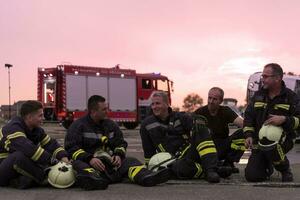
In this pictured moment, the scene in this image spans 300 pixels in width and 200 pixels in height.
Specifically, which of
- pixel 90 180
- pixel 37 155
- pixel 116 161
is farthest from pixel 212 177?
pixel 37 155

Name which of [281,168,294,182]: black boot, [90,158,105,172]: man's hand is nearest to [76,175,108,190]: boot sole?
[90,158,105,172]: man's hand

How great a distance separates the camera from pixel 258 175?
6.71m

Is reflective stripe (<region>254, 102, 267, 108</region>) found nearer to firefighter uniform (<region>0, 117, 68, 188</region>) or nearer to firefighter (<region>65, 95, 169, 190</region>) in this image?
firefighter (<region>65, 95, 169, 190</region>)

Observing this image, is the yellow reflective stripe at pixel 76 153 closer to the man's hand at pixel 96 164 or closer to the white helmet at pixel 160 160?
the man's hand at pixel 96 164

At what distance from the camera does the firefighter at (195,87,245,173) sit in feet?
24.1

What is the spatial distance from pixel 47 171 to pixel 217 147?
2.37 meters

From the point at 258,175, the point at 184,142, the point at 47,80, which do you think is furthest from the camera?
the point at 47,80

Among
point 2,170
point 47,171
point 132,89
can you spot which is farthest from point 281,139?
point 132,89

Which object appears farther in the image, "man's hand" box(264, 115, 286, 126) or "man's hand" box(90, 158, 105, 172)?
"man's hand" box(264, 115, 286, 126)

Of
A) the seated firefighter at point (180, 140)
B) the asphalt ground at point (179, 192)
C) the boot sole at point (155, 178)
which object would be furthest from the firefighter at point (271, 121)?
the boot sole at point (155, 178)

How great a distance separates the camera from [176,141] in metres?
7.16

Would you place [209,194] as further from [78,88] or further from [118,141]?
[78,88]

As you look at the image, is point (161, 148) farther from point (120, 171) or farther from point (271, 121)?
point (271, 121)

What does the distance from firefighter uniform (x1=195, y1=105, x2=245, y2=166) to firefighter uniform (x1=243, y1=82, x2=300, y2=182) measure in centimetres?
48
